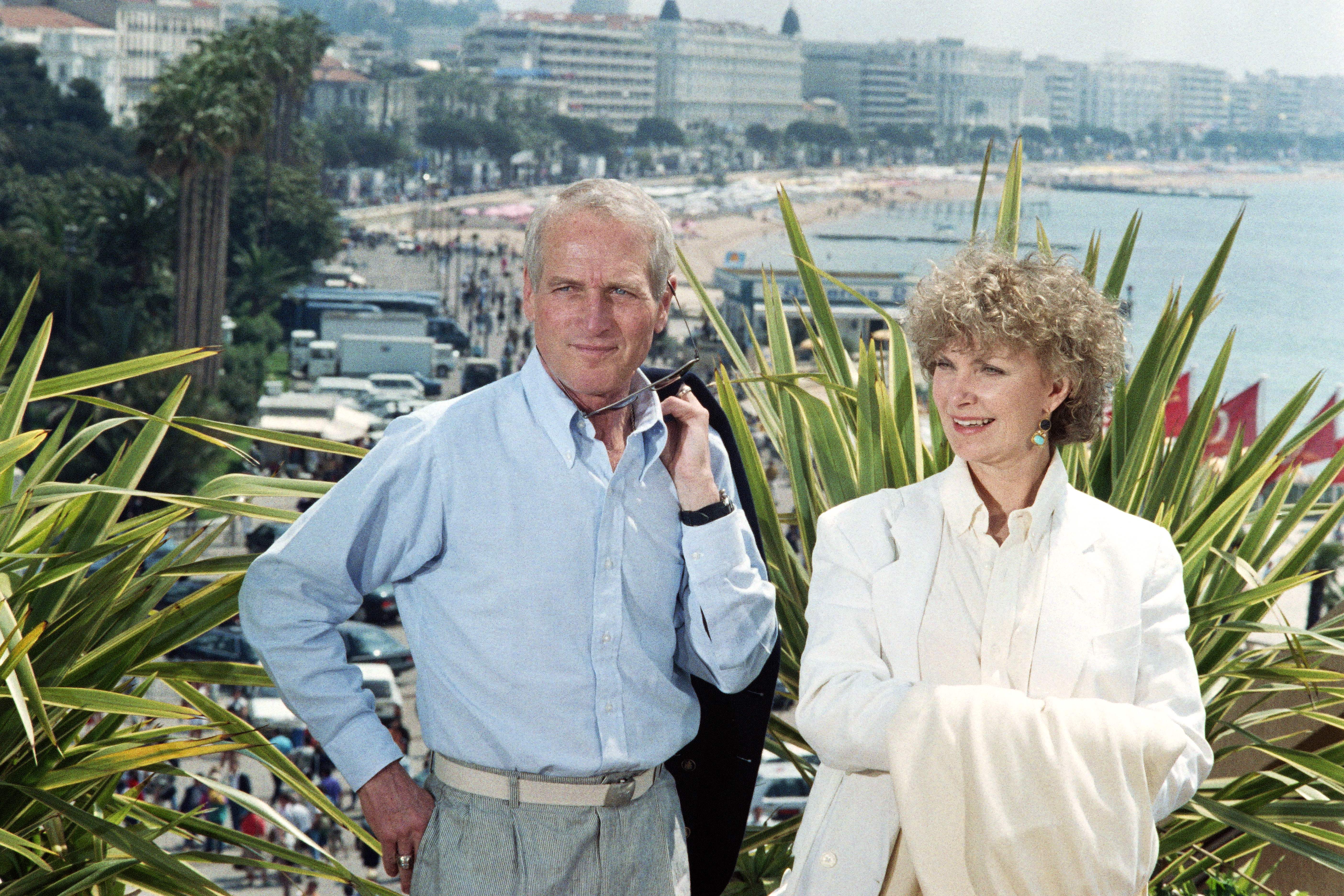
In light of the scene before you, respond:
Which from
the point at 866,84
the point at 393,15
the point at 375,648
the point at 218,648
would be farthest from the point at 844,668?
the point at 393,15

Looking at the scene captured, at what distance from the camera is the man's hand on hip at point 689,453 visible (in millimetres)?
1326

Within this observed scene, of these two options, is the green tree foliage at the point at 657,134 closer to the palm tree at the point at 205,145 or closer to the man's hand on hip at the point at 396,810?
the palm tree at the point at 205,145

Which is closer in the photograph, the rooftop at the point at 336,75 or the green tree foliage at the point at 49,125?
the green tree foliage at the point at 49,125

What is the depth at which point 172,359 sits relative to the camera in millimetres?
1464

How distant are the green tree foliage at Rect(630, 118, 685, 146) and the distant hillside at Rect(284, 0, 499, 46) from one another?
40.7 meters

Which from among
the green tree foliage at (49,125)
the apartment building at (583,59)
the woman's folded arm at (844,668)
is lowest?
the woman's folded arm at (844,668)

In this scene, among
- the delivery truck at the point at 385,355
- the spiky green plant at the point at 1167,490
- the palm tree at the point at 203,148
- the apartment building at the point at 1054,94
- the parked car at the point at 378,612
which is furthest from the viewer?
the apartment building at the point at 1054,94

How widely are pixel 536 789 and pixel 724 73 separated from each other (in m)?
111

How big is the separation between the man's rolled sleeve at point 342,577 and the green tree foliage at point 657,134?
321 ft

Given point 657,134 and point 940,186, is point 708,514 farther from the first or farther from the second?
point 940,186

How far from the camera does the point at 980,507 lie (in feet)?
4.10

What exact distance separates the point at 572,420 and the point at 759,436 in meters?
29.0

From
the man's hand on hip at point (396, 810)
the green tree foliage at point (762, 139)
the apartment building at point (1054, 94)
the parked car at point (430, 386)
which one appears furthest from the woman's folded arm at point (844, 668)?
the apartment building at point (1054, 94)

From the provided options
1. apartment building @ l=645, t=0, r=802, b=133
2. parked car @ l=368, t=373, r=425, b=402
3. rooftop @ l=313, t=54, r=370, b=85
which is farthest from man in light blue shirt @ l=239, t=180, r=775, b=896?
apartment building @ l=645, t=0, r=802, b=133
